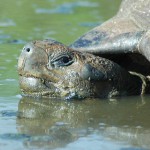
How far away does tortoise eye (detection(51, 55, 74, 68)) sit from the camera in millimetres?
5194

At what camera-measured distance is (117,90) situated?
5344mm

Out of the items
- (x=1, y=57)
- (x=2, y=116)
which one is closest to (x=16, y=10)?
A: (x=1, y=57)

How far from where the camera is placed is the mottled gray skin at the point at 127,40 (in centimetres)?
→ 529

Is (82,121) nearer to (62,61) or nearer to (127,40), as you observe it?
(62,61)

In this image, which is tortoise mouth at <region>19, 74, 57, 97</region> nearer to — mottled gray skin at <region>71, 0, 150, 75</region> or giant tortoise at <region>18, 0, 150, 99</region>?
giant tortoise at <region>18, 0, 150, 99</region>

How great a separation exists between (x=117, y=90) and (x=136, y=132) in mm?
1156

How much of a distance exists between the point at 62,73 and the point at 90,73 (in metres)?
0.21

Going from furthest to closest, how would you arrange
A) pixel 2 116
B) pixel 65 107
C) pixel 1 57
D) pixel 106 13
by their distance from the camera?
pixel 106 13 < pixel 1 57 < pixel 65 107 < pixel 2 116

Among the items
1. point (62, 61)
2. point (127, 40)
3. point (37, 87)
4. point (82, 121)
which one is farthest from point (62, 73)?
point (82, 121)

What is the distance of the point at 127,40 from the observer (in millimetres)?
5328

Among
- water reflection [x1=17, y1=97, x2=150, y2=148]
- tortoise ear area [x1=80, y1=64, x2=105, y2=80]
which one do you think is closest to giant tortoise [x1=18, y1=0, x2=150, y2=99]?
tortoise ear area [x1=80, y1=64, x2=105, y2=80]

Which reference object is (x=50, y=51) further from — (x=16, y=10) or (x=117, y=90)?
(x=16, y=10)

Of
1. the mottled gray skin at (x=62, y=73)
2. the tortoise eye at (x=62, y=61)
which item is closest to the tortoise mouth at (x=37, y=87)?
the mottled gray skin at (x=62, y=73)

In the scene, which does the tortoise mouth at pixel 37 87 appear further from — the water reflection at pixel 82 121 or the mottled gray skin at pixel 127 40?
the mottled gray skin at pixel 127 40
